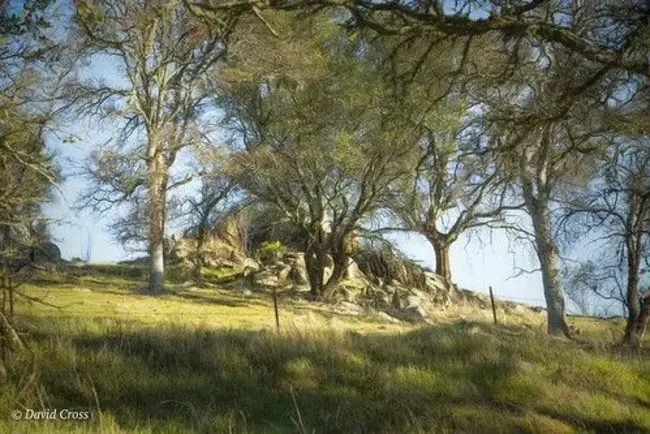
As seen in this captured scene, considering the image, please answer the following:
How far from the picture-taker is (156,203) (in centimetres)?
2164

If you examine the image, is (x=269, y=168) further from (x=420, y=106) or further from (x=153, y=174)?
(x=420, y=106)

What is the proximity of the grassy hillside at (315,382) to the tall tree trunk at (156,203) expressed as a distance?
41.8 feet

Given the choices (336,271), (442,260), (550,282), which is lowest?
(550,282)

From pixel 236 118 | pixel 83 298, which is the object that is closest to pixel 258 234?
pixel 236 118

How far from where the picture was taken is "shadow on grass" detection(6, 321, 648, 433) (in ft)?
18.8

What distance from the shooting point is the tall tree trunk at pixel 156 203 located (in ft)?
70.9

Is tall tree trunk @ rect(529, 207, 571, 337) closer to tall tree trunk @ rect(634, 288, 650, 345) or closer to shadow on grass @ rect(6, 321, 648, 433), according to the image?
tall tree trunk @ rect(634, 288, 650, 345)

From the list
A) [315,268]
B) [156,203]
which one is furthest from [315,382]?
[315,268]

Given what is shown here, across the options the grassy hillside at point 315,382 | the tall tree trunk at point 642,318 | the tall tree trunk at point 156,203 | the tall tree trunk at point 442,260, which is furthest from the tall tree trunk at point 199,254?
the tall tree trunk at point 642,318

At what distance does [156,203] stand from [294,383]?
53.2 ft

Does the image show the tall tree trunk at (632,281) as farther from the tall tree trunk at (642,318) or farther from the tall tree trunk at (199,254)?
the tall tree trunk at (199,254)

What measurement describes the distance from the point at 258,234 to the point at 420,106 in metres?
18.1

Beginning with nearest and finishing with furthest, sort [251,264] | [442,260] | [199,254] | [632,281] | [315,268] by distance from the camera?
[632,281]
[315,268]
[251,264]
[199,254]
[442,260]

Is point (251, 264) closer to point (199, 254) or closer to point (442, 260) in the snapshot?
point (199, 254)
